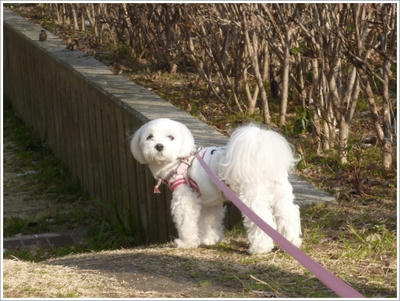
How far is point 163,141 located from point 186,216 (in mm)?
491

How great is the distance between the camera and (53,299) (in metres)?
4.25

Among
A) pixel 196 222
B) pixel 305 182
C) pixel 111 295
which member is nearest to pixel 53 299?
pixel 111 295

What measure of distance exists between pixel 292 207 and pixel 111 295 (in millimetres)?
1280

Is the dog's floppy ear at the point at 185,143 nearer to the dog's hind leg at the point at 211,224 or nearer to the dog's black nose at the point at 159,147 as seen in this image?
the dog's black nose at the point at 159,147

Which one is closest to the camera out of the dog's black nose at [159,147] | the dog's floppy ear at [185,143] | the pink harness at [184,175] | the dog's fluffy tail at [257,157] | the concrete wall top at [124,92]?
the dog's fluffy tail at [257,157]

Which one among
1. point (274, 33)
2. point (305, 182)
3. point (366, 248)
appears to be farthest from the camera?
point (274, 33)

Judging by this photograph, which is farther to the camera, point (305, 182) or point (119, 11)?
point (119, 11)

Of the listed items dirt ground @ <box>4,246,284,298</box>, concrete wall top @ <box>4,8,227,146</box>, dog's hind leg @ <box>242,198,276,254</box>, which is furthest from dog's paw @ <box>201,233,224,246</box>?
concrete wall top @ <box>4,8,227,146</box>

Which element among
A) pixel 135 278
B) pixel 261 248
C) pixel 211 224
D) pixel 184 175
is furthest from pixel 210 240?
pixel 135 278

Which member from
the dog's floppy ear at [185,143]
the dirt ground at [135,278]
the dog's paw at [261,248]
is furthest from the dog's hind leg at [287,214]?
the dog's floppy ear at [185,143]

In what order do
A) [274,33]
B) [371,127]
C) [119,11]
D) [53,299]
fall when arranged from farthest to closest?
[119,11] → [274,33] → [371,127] → [53,299]

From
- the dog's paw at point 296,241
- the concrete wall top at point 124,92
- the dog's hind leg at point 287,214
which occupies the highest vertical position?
the concrete wall top at point 124,92

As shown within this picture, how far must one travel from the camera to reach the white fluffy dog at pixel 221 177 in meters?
5.18

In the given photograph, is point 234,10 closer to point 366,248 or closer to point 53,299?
point 366,248
